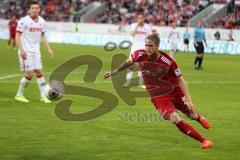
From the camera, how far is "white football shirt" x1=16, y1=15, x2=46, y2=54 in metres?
16.2

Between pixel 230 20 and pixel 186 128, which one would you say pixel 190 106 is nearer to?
pixel 186 128

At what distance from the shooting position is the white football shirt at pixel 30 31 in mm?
16234

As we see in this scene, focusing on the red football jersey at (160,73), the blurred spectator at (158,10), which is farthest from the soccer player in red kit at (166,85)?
the blurred spectator at (158,10)

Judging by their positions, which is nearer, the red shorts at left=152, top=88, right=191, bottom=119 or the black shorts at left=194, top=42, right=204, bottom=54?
the red shorts at left=152, top=88, right=191, bottom=119

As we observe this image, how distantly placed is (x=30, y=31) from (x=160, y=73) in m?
6.62

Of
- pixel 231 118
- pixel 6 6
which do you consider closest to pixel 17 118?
pixel 231 118

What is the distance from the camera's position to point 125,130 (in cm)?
1239

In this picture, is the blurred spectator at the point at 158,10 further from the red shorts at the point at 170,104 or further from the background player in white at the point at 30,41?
the red shorts at the point at 170,104

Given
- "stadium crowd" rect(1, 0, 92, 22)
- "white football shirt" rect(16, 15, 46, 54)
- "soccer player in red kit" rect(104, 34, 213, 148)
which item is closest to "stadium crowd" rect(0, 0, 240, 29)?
"stadium crowd" rect(1, 0, 92, 22)

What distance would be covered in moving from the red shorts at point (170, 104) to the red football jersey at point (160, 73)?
74mm

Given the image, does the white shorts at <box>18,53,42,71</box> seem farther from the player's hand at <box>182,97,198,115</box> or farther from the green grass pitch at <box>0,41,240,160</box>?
the player's hand at <box>182,97,198,115</box>

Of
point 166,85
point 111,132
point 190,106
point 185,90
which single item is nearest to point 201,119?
point 190,106

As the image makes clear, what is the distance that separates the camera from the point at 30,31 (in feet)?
53.6

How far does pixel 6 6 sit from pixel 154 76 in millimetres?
56338
